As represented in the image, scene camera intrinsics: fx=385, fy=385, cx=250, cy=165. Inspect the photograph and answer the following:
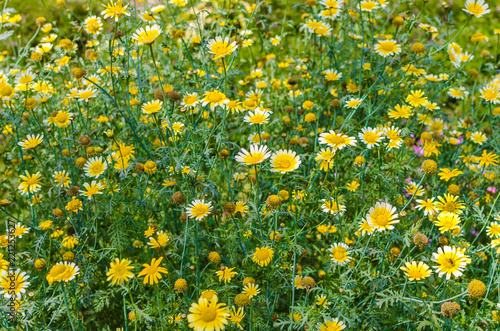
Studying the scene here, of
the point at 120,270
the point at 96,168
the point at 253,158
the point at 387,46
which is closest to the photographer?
the point at 120,270

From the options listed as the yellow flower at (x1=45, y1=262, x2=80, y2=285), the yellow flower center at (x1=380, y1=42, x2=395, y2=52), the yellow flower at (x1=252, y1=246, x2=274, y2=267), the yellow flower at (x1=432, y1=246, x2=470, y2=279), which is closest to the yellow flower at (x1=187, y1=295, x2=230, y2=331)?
the yellow flower at (x1=252, y1=246, x2=274, y2=267)

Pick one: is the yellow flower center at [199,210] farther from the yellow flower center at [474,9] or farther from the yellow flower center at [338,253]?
the yellow flower center at [474,9]

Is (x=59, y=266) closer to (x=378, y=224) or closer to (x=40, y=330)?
(x=40, y=330)

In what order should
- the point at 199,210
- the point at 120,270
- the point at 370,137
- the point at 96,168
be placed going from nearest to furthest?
the point at 120,270 → the point at 199,210 → the point at 370,137 → the point at 96,168

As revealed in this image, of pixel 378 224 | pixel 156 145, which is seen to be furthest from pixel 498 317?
pixel 156 145

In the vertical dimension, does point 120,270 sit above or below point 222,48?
below

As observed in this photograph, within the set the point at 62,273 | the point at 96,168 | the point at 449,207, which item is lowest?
the point at 62,273

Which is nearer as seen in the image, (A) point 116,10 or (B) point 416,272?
(B) point 416,272

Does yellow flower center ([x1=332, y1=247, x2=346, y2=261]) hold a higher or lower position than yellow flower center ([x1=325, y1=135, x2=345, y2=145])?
lower

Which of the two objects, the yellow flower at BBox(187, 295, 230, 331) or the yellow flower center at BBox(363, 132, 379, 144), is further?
the yellow flower center at BBox(363, 132, 379, 144)

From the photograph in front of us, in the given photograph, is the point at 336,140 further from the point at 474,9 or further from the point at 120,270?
the point at 474,9

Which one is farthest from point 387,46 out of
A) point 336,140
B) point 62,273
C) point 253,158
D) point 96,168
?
point 62,273

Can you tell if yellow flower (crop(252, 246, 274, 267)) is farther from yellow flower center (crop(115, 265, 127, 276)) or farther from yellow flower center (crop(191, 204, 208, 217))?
yellow flower center (crop(115, 265, 127, 276))

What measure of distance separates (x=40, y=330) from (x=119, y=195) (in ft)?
2.41
